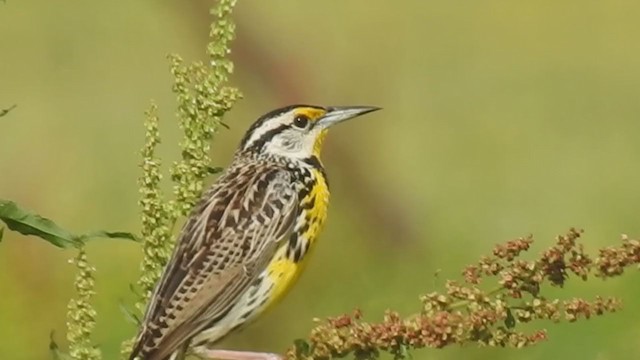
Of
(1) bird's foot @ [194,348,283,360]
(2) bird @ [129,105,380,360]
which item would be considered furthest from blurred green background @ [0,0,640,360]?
(1) bird's foot @ [194,348,283,360]

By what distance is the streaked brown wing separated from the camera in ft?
6.26

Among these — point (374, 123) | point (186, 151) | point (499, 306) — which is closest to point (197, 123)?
point (186, 151)

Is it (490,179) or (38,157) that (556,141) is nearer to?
(490,179)

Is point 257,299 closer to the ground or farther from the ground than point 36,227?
farther from the ground

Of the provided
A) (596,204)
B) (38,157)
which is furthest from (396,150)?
(38,157)

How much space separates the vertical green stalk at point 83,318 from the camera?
62.7 inches

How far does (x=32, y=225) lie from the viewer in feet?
5.25

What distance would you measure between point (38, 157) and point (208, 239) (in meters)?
1.31

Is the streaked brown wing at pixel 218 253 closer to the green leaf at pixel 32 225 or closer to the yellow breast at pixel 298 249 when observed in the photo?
the yellow breast at pixel 298 249

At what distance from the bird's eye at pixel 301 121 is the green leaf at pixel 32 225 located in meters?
0.63

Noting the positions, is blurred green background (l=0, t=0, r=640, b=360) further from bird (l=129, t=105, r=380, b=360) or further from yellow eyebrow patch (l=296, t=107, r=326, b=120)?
bird (l=129, t=105, r=380, b=360)

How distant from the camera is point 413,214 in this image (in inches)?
127

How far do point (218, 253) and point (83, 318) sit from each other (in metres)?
0.41

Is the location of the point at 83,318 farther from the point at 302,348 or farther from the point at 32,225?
the point at 302,348
